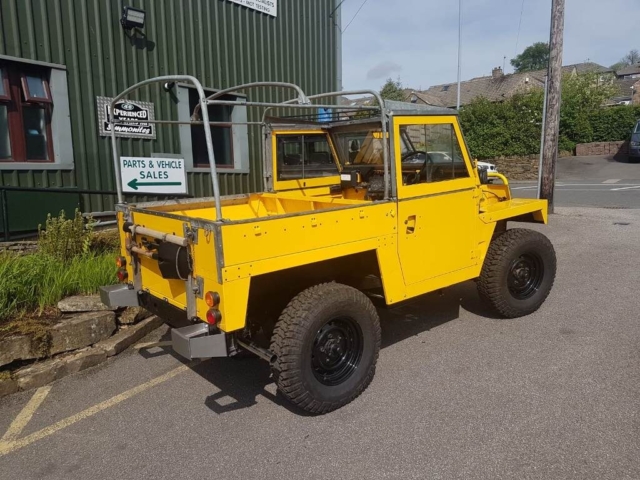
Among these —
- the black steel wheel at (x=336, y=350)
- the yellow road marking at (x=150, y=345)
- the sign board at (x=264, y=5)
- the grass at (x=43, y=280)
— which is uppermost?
the sign board at (x=264, y=5)

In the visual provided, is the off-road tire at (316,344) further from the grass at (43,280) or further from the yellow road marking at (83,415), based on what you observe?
the grass at (43,280)

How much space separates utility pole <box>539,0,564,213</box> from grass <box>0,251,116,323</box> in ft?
31.8

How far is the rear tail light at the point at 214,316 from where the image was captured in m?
3.16

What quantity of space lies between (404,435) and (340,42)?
1044 cm

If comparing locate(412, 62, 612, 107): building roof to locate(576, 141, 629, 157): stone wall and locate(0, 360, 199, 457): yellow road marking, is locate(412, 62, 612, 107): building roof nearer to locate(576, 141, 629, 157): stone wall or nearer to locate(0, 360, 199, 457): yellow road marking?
locate(576, 141, 629, 157): stone wall

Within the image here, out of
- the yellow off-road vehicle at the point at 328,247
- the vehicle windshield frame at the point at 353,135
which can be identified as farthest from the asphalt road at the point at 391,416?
the vehicle windshield frame at the point at 353,135

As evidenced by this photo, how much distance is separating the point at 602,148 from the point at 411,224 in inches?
1146

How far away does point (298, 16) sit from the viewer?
425 inches

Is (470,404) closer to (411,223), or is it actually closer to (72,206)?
(411,223)

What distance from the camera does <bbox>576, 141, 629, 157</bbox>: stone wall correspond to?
28406 mm

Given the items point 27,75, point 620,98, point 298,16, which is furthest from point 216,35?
point 620,98

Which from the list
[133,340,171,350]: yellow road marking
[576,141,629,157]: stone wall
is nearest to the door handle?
[133,340,171,350]: yellow road marking

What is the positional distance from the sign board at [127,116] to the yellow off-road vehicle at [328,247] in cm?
352

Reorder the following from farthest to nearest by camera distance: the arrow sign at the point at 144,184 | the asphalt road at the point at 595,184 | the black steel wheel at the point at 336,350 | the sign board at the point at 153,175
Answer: the asphalt road at the point at 595,184, the arrow sign at the point at 144,184, the sign board at the point at 153,175, the black steel wheel at the point at 336,350
